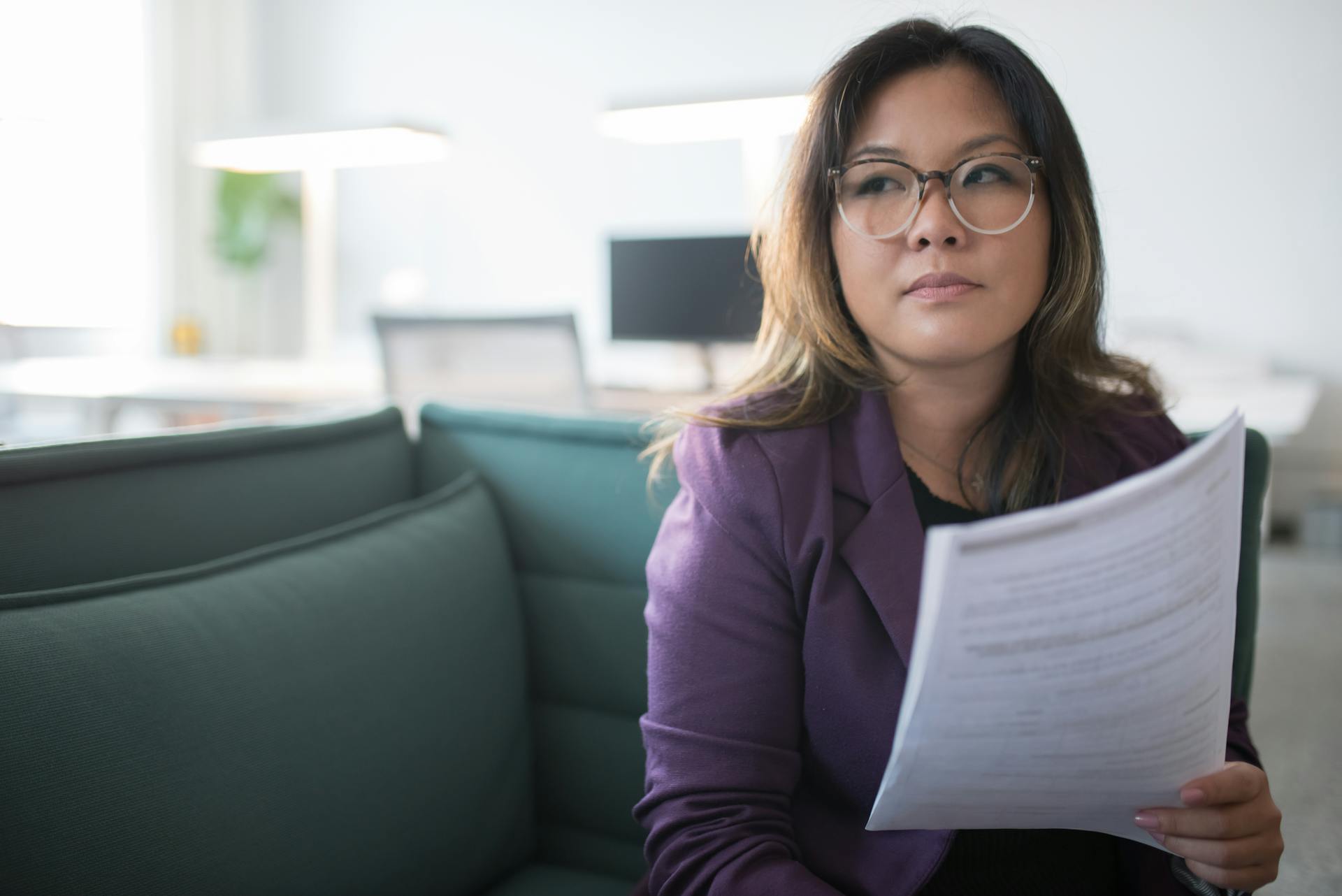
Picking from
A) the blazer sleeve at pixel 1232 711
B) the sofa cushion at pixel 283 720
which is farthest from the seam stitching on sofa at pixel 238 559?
the blazer sleeve at pixel 1232 711

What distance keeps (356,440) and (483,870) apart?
506mm

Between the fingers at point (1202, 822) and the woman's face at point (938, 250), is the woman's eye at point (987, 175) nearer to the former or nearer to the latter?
the woman's face at point (938, 250)

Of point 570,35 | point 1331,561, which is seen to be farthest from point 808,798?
point 570,35

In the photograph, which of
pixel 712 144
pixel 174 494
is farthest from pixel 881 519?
pixel 712 144

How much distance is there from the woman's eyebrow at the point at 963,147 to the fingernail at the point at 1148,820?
0.53 metres

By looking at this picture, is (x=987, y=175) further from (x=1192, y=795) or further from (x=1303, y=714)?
(x=1303, y=714)

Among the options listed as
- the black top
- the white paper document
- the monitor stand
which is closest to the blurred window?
the monitor stand

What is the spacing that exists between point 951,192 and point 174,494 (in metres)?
0.76

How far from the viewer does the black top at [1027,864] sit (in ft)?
2.59

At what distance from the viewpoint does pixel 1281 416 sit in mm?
2617

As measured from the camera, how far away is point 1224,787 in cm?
62

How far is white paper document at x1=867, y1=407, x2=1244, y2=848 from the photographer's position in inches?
18.0

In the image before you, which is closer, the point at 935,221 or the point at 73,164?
the point at 935,221

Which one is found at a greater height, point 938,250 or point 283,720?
point 938,250
